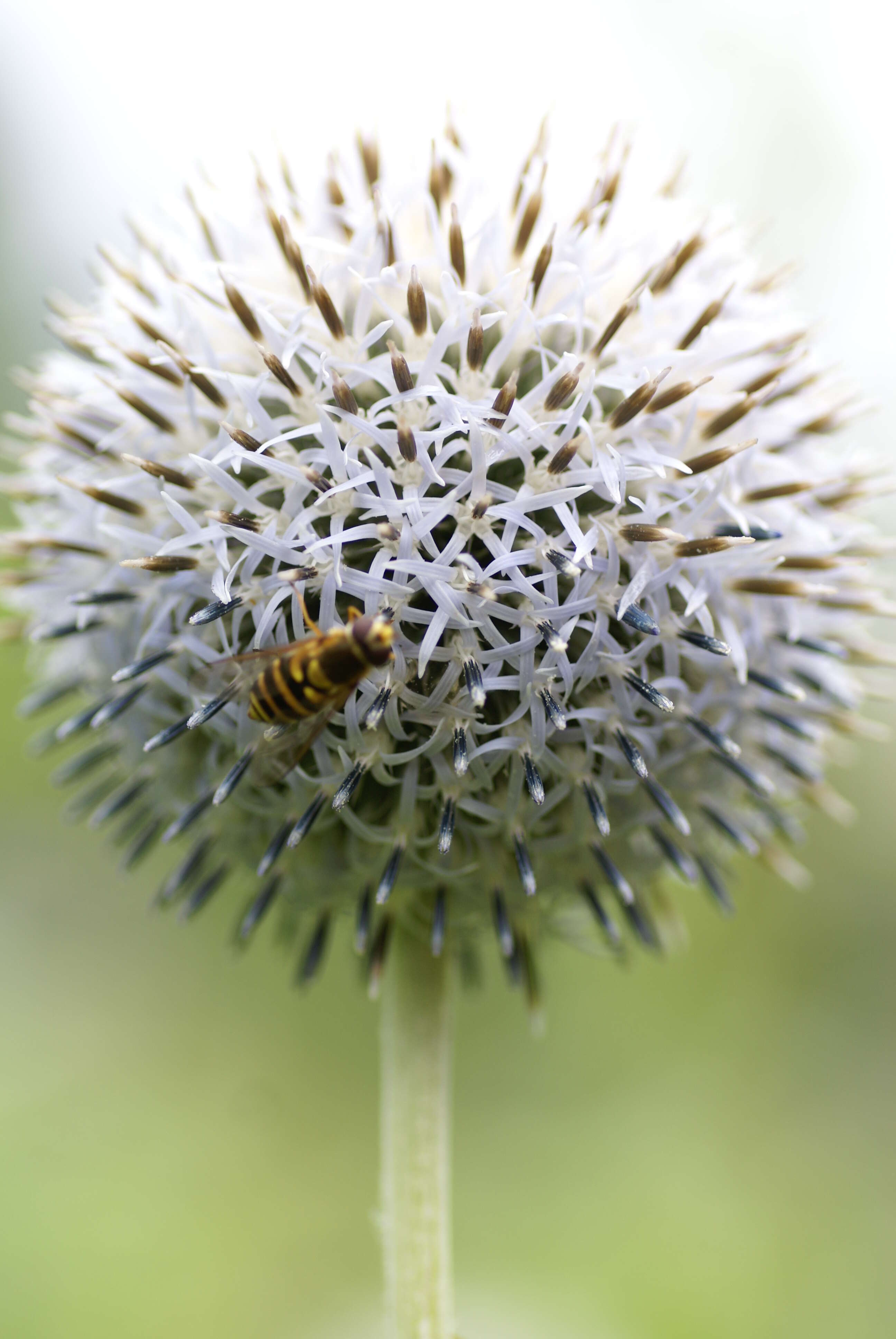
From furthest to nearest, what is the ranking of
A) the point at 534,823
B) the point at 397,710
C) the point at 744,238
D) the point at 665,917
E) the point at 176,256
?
the point at 665,917 → the point at 744,238 → the point at 176,256 → the point at 534,823 → the point at 397,710

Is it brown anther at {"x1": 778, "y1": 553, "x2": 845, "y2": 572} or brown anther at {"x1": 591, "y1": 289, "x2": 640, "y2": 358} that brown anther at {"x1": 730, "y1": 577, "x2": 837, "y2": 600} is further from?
brown anther at {"x1": 591, "y1": 289, "x2": 640, "y2": 358}

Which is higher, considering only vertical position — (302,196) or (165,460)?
(302,196)

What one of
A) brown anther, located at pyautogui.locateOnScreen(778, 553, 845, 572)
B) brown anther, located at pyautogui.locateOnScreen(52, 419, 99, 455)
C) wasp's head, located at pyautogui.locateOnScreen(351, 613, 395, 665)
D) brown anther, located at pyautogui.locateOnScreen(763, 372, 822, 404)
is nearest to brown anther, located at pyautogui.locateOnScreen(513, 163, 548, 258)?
brown anther, located at pyautogui.locateOnScreen(763, 372, 822, 404)

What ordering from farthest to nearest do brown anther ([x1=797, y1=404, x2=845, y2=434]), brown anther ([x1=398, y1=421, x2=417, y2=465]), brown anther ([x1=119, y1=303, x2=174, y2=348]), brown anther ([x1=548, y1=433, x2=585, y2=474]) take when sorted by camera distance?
1. brown anther ([x1=797, y1=404, x2=845, y2=434])
2. brown anther ([x1=119, y1=303, x2=174, y2=348])
3. brown anther ([x1=548, y1=433, x2=585, y2=474])
4. brown anther ([x1=398, y1=421, x2=417, y2=465])

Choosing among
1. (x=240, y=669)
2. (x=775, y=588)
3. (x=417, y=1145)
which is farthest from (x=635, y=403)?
(x=417, y=1145)

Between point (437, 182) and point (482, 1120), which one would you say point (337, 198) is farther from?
point (482, 1120)

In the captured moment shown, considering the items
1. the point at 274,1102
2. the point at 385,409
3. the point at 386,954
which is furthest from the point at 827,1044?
the point at 385,409

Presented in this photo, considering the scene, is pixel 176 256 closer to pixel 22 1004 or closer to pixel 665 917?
pixel 665 917

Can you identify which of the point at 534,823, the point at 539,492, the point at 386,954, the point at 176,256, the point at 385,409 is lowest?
the point at 386,954
